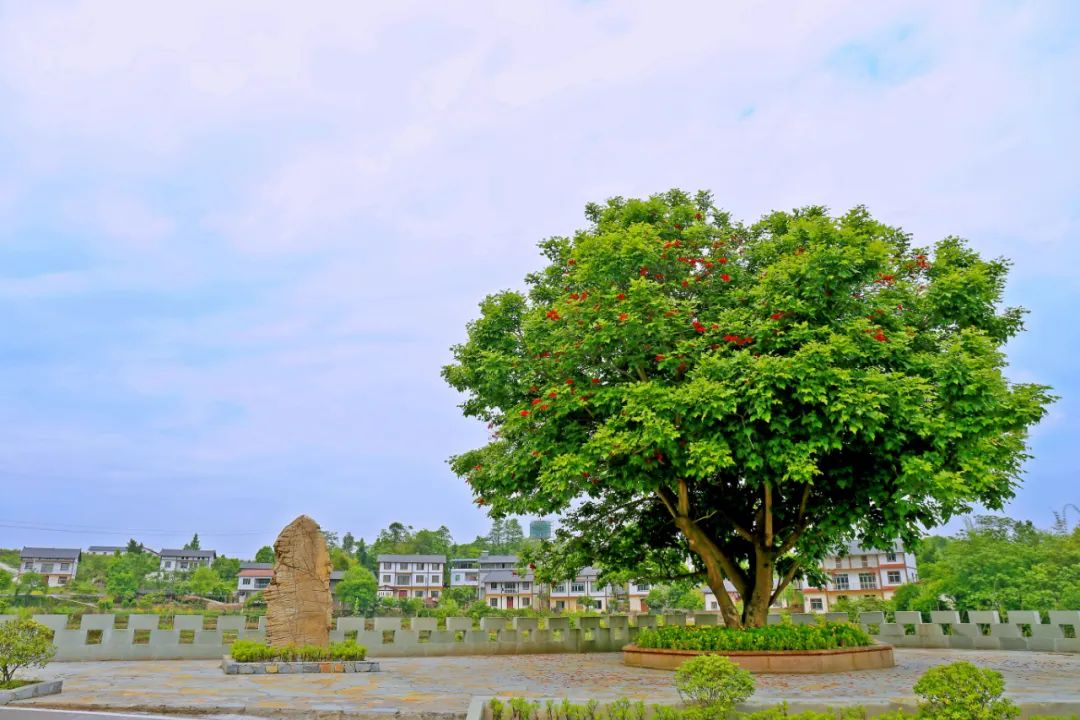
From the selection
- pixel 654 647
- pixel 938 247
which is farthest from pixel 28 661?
pixel 938 247

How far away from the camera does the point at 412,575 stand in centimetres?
7469

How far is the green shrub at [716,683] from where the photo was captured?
7078 mm

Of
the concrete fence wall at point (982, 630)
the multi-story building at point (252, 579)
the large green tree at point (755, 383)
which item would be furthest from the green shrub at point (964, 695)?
the multi-story building at point (252, 579)

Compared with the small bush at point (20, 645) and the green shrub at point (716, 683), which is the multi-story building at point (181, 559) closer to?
the small bush at point (20, 645)

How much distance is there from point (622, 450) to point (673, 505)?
416 centimetres

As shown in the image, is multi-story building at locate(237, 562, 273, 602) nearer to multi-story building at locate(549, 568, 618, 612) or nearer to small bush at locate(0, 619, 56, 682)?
multi-story building at locate(549, 568, 618, 612)

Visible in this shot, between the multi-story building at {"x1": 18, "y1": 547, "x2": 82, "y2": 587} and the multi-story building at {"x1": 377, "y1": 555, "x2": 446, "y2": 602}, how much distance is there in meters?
31.2

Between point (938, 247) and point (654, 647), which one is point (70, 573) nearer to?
point (654, 647)

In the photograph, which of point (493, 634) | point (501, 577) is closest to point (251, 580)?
point (501, 577)

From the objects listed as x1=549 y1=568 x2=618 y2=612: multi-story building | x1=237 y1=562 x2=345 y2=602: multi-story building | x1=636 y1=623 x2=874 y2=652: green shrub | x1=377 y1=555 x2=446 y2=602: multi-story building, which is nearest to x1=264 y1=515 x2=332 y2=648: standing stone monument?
x1=636 y1=623 x2=874 y2=652: green shrub

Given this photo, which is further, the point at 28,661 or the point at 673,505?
the point at 673,505

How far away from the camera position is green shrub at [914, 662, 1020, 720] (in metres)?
6.20

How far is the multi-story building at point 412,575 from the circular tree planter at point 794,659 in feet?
208

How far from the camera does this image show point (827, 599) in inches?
2468
